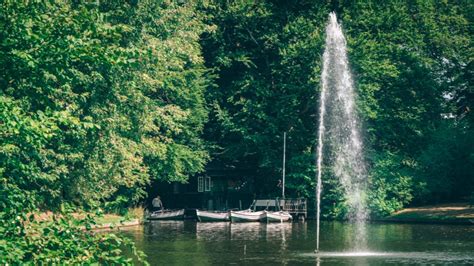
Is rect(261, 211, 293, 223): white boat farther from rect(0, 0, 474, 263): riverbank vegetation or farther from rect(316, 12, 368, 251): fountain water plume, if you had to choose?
rect(0, 0, 474, 263): riverbank vegetation

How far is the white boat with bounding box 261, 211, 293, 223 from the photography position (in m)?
56.4

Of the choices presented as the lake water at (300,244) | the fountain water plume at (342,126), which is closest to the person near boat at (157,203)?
the lake water at (300,244)

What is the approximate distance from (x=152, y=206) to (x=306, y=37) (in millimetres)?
20185

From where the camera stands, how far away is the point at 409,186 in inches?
2314

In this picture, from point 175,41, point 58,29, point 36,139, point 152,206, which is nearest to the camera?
point 36,139

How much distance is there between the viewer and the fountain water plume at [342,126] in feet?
191

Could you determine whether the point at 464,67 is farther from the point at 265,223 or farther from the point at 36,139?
the point at 36,139

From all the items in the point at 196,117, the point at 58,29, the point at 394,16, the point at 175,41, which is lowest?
the point at 58,29

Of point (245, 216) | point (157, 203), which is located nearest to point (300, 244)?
point (245, 216)

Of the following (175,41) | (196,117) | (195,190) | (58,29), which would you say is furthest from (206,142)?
(58,29)

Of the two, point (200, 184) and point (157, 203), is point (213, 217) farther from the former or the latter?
point (200, 184)

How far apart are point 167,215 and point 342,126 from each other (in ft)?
50.4

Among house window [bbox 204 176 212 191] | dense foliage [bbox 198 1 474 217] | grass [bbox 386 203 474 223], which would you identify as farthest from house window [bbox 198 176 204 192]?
grass [bbox 386 203 474 223]

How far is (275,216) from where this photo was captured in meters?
56.7
